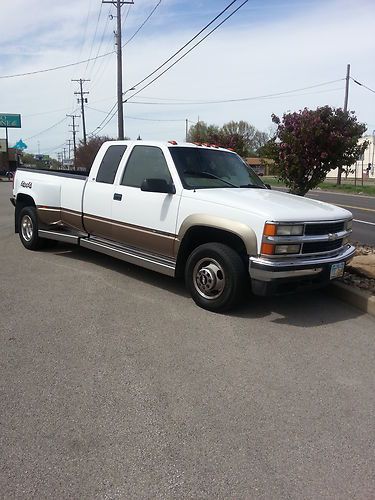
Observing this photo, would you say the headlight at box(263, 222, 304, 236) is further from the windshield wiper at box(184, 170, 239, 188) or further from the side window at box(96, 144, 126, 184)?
the side window at box(96, 144, 126, 184)

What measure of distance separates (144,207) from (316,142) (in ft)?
15.3

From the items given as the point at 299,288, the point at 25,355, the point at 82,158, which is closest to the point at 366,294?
the point at 299,288

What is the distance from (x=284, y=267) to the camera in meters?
5.02

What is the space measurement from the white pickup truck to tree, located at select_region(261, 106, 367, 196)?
2.65 m

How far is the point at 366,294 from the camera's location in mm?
5883

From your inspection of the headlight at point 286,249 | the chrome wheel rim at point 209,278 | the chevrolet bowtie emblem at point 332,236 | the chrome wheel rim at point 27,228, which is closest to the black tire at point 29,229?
the chrome wheel rim at point 27,228

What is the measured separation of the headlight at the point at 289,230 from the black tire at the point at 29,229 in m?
5.00

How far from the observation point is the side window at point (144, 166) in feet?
20.8

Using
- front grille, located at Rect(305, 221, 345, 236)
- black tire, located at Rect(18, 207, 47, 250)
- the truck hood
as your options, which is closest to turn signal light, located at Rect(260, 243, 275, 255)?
the truck hood

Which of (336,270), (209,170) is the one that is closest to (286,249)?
(336,270)

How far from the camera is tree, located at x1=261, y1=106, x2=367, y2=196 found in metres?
9.38

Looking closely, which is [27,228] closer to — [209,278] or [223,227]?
[209,278]

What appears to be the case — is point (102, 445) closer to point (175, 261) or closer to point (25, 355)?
point (25, 355)

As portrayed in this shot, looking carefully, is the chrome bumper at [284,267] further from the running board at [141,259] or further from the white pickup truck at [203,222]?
the running board at [141,259]
